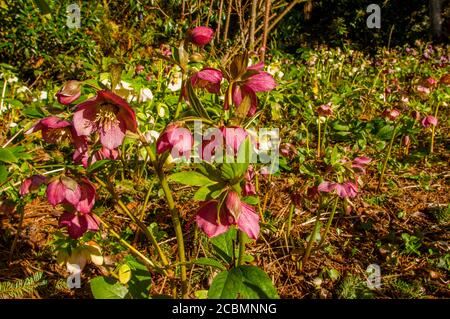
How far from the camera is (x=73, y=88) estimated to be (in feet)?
2.47

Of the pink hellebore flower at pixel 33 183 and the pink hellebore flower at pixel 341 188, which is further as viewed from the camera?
the pink hellebore flower at pixel 341 188

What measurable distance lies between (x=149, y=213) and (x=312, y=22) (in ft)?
18.5

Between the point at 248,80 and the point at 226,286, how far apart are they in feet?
1.38

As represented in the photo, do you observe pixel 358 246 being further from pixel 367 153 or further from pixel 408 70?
pixel 408 70

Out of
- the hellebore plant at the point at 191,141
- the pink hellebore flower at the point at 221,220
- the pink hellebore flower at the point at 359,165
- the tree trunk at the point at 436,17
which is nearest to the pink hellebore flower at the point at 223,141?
the hellebore plant at the point at 191,141

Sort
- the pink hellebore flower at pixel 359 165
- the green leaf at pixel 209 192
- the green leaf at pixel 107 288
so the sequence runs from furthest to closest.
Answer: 1. the pink hellebore flower at pixel 359 165
2. the green leaf at pixel 107 288
3. the green leaf at pixel 209 192

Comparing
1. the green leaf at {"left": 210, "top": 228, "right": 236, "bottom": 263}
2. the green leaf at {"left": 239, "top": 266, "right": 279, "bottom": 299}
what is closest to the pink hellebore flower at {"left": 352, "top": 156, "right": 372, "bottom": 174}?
the green leaf at {"left": 210, "top": 228, "right": 236, "bottom": 263}

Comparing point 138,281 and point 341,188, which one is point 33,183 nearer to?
point 138,281

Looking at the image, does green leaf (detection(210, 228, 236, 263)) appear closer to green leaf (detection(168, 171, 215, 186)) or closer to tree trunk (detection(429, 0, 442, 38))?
green leaf (detection(168, 171, 215, 186))

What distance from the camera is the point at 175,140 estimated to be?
2.34ft

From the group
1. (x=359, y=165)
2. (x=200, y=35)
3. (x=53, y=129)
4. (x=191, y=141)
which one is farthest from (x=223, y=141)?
(x=359, y=165)

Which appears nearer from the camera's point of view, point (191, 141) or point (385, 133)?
point (191, 141)

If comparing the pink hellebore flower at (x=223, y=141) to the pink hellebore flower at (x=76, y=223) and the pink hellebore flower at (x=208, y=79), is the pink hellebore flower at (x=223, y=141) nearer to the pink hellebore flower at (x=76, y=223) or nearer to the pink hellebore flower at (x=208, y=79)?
the pink hellebore flower at (x=208, y=79)

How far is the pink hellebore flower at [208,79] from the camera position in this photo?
831 mm
